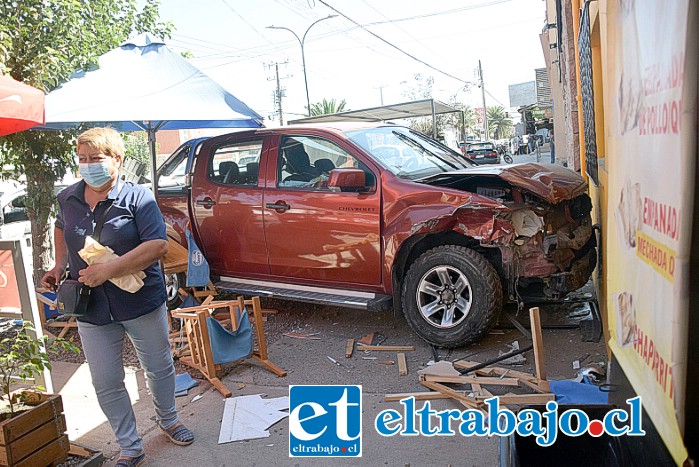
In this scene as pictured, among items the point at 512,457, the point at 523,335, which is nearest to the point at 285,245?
the point at 523,335

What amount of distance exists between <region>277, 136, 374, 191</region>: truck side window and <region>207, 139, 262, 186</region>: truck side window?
0.31 metres

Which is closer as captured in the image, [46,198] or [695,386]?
[695,386]

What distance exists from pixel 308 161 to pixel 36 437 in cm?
345

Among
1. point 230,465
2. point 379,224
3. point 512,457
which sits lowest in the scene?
point 230,465

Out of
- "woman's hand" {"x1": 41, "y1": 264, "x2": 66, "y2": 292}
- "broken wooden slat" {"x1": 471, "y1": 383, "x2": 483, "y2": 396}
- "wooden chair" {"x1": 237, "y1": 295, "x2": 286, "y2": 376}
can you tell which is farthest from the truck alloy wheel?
"broken wooden slat" {"x1": 471, "y1": 383, "x2": 483, "y2": 396}

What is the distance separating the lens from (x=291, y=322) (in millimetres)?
6438

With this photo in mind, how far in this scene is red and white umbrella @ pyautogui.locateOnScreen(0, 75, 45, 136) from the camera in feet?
13.6

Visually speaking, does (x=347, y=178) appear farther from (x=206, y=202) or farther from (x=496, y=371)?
(x=496, y=371)

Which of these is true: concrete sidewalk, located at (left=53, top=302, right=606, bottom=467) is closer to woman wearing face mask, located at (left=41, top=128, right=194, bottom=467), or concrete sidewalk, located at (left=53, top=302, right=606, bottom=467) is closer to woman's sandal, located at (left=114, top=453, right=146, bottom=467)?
woman's sandal, located at (left=114, top=453, right=146, bottom=467)

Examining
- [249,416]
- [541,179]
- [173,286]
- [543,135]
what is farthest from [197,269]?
[543,135]

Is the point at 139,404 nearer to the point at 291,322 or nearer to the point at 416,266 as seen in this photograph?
the point at 291,322

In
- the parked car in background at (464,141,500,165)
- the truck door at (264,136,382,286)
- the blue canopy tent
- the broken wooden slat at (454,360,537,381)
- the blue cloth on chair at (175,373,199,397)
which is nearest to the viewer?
the broken wooden slat at (454,360,537,381)

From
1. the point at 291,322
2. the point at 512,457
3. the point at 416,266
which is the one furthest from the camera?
the point at 291,322

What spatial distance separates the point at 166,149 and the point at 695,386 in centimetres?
5635
